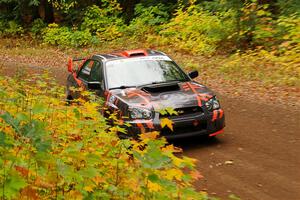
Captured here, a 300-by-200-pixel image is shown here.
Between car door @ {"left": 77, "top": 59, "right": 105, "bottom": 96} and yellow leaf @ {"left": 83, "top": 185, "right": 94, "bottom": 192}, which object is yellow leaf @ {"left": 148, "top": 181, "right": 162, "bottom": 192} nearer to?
yellow leaf @ {"left": 83, "top": 185, "right": 94, "bottom": 192}

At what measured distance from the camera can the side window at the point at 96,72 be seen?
29.3 feet

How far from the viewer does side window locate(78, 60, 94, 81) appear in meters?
9.75

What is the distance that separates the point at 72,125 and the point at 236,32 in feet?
44.0

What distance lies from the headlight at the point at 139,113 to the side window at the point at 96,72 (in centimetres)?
148

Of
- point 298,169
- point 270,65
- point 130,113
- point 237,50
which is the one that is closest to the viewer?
point 298,169

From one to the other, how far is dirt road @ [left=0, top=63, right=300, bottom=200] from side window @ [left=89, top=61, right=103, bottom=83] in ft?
6.75

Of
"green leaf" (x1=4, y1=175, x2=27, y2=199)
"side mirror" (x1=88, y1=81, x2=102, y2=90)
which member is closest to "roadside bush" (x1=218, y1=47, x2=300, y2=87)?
"side mirror" (x1=88, y1=81, x2=102, y2=90)

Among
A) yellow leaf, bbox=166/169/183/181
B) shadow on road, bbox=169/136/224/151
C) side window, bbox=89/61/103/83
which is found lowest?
shadow on road, bbox=169/136/224/151

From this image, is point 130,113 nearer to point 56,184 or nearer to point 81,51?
point 56,184

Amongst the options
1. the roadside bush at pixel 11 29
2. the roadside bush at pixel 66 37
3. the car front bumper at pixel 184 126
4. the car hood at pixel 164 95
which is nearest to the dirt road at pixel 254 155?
the car front bumper at pixel 184 126

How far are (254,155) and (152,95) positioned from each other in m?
1.97

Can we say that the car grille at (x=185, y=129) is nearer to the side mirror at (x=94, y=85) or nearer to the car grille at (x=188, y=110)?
the car grille at (x=188, y=110)

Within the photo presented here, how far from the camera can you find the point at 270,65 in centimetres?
1480

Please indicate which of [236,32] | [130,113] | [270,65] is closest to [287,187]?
[130,113]
